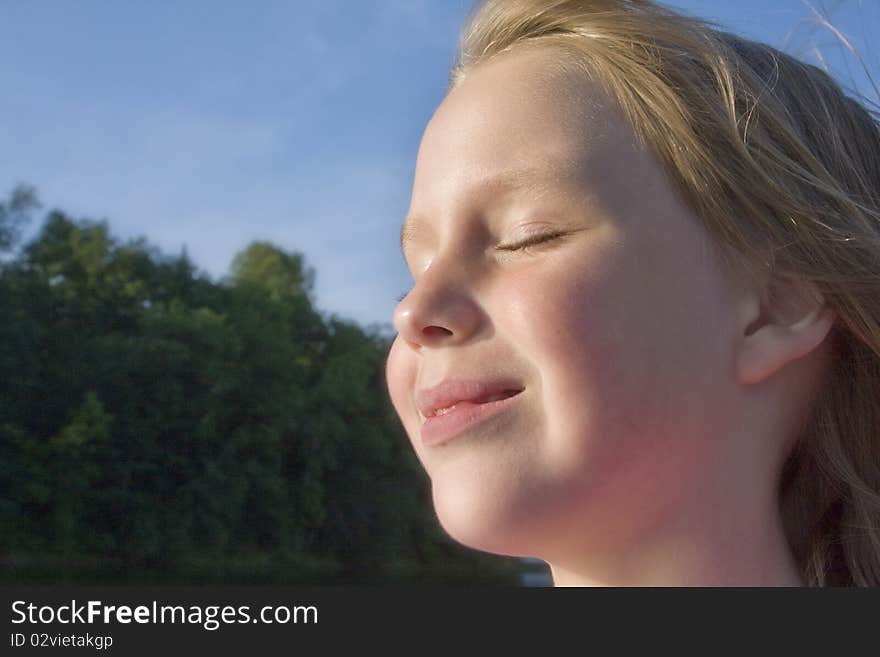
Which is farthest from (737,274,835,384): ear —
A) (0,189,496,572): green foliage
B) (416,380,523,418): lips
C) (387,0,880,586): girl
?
(0,189,496,572): green foliage

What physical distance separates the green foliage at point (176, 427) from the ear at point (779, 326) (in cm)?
2926

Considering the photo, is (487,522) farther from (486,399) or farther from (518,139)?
(518,139)

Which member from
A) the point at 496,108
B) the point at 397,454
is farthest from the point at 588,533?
the point at 397,454

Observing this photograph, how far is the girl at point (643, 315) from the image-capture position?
1.01 meters

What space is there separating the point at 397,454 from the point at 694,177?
37870mm

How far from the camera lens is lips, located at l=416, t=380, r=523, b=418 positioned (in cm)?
104

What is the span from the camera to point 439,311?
1.07 meters

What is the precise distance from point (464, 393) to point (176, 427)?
34.4 meters

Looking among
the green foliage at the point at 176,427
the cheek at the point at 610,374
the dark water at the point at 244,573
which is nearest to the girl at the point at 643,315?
the cheek at the point at 610,374

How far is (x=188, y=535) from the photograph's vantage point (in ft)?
107

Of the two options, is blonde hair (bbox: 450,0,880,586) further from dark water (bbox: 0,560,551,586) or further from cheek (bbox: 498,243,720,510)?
dark water (bbox: 0,560,551,586)

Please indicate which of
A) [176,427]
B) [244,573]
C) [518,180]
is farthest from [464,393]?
[176,427]

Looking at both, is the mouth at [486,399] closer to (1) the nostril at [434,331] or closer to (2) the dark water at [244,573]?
(1) the nostril at [434,331]

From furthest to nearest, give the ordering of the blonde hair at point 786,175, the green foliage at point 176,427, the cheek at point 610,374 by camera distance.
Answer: the green foliage at point 176,427 → the blonde hair at point 786,175 → the cheek at point 610,374
